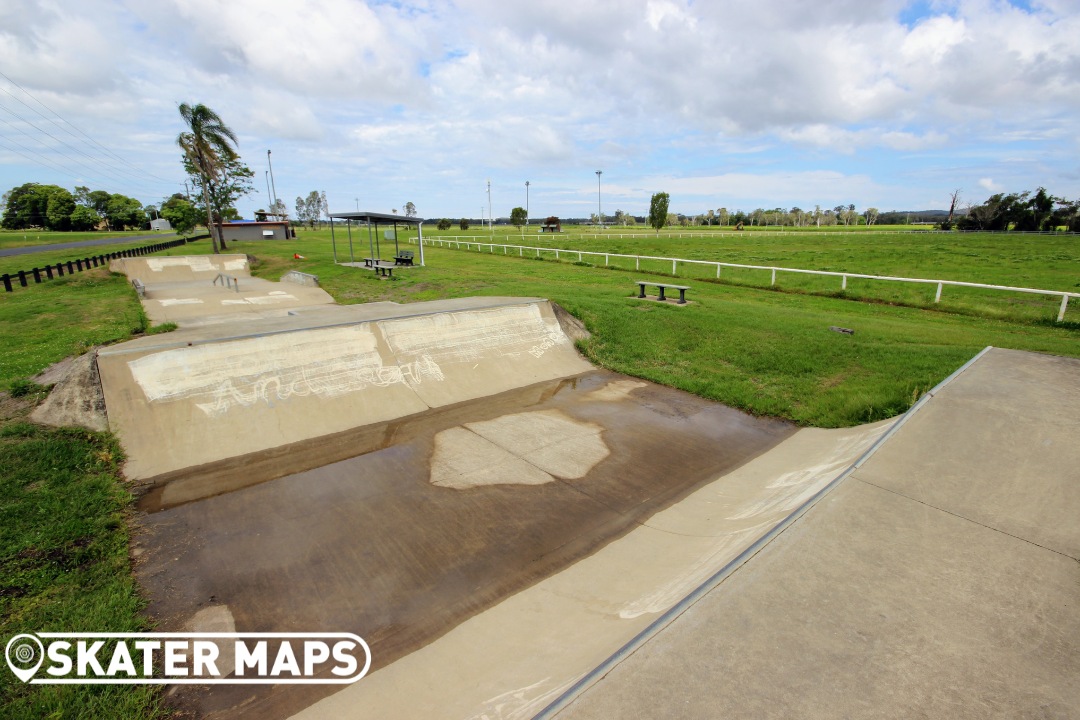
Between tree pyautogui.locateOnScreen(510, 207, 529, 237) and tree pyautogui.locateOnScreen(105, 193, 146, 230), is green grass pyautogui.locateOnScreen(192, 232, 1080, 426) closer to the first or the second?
tree pyautogui.locateOnScreen(510, 207, 529, 237)

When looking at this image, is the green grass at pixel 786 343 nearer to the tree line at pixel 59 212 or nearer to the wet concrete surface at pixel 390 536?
the wet concrete surface at pixel 390 536

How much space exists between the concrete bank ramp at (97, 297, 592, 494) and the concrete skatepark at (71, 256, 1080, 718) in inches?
1.7

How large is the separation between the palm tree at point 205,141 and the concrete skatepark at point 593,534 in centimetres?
2895

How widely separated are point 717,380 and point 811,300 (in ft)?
32.9

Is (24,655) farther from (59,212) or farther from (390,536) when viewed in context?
(59,212)

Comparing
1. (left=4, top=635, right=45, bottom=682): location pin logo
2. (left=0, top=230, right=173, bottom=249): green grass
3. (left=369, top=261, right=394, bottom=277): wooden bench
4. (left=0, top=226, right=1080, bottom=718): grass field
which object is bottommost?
(left=4, top=635, right=45, bottom=682): location pin logo

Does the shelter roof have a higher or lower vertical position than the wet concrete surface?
higher

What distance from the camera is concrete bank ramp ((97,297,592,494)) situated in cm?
696

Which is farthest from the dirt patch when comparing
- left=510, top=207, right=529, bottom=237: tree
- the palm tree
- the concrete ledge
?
left=510, top=207, right=529, bottom=237: tree

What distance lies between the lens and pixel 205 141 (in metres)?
31.5

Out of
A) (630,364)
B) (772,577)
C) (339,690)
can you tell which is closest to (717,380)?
(630,364)

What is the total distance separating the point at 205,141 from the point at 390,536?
36.6m

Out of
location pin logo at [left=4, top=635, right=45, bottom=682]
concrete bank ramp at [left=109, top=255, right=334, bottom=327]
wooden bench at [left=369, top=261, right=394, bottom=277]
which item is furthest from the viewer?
wooden bench at [left=369, top=261, right=394, bottom=277]

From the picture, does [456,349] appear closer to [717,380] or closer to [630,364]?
[630,364]
